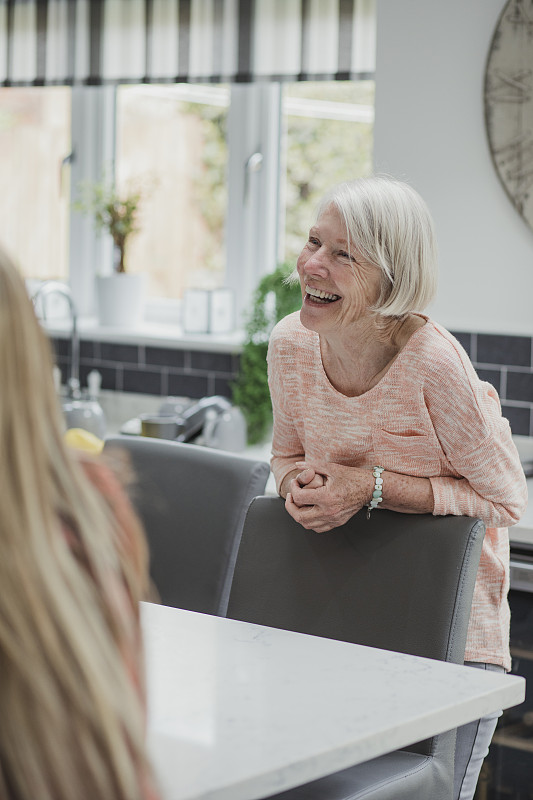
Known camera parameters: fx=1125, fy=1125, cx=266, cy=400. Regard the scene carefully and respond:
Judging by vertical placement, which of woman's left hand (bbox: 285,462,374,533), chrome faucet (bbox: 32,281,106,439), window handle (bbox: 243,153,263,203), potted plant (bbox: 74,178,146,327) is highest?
window handle (bbox: 243,153,263,203)

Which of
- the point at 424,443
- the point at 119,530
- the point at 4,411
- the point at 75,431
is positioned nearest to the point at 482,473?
the point at 424,443

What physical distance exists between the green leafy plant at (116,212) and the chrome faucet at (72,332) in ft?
0.77

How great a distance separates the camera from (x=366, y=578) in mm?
1678

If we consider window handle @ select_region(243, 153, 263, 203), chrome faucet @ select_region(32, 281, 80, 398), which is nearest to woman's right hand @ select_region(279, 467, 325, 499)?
chrome faucet @ select_region(32, 281, 80, 398)

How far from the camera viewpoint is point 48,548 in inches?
29.7

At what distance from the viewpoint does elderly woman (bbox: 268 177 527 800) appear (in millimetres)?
1633

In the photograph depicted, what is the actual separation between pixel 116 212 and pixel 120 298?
0.28 meters

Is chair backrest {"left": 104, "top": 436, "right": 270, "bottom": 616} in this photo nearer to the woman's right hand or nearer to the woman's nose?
the woman's right hand

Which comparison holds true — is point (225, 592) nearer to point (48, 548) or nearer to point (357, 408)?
point (357, 408)

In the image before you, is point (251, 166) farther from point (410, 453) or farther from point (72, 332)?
point (410, 453)

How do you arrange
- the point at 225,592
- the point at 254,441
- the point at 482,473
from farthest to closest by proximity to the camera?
the point at 254,441, the point at 225,592, the point at 482,473

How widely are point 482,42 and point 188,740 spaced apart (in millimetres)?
2191

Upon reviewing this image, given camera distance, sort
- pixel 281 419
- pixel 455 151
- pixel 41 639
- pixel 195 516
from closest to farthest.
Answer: pixel 41 639 → pixel 281 419 → pixel 195 516 → pixel 455 151

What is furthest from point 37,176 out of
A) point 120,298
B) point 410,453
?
point 410,453
